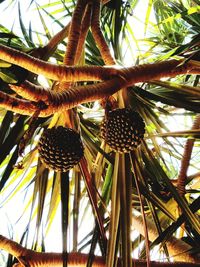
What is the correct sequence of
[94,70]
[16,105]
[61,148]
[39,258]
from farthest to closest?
[39,258], [61,148], [94,70], [16,105]

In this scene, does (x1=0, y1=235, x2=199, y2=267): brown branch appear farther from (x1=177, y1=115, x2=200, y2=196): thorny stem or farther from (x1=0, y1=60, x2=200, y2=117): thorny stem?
(x1=0, y1=60, x2=200, y2=117): thorny stem

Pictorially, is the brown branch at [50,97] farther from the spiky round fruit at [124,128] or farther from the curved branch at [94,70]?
the spiky round fruit at [124,128]

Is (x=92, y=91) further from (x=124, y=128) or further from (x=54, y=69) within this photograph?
(x=124, y=128)

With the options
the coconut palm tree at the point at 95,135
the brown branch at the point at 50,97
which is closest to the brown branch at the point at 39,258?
the coconut palm tree at the point at 95,135

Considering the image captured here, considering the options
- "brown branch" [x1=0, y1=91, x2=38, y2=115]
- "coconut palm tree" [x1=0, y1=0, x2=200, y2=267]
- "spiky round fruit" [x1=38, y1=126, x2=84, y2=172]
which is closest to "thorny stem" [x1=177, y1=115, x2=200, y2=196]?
"coconut palm tree" [x1=0, y1=0, x2=200, y2=267]

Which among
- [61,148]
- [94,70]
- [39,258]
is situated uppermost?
[94,70]

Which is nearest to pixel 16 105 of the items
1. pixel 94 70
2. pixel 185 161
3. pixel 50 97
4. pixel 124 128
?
pixel 50 97

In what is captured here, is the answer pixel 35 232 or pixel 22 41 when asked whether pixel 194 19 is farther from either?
pixel 35 232
